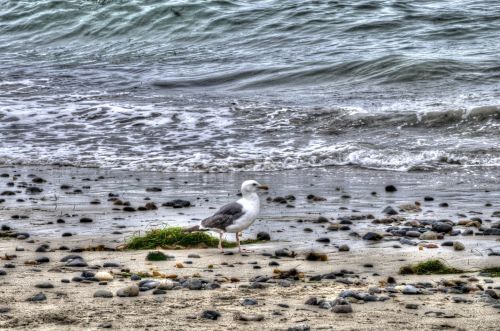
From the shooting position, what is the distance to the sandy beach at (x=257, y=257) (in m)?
6.66

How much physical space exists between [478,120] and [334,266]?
9614 mm

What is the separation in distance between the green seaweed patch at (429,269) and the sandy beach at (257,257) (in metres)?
0.13

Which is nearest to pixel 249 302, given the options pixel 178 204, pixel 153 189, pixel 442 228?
pixel 442 228

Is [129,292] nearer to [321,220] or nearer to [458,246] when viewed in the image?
[458,246]

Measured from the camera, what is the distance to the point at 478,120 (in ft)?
57.5

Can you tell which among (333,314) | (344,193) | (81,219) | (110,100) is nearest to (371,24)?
(110,100)

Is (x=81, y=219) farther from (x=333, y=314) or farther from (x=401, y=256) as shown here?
(x=333, y=314)

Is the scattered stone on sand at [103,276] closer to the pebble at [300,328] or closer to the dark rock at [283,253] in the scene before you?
the dark rock at [283,253]

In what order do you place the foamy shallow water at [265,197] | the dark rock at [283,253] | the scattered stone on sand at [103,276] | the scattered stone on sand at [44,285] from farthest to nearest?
the foamy shallow water at [265,197]
the dark rock at [283,253]
the scattered stone on sand at [103,276]
the scattered stone on sand at [44,285]

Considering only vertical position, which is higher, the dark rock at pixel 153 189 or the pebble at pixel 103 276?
the pebble at pixel 103 276

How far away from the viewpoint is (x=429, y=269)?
330 inches

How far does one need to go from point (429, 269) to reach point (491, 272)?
0.53m

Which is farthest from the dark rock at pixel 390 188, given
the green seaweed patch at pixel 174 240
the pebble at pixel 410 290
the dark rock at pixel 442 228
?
the pebble at pixel 410 290

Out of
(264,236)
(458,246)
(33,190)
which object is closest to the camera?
(458,246)
